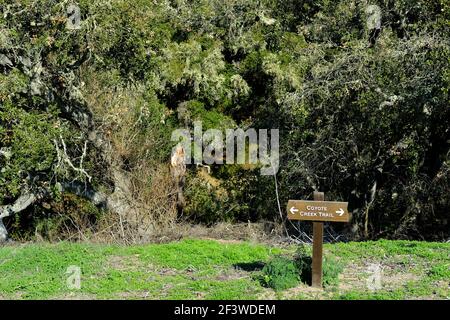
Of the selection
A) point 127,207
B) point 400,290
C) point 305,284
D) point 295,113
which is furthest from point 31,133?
point 400,290

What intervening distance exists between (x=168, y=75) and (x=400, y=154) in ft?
21.4

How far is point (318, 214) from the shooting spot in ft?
25.0

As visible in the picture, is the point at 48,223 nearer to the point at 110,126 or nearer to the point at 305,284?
the point at 110,126

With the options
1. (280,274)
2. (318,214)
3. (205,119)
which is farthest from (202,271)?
(205,119)

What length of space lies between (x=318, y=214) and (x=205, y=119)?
9.25 metres

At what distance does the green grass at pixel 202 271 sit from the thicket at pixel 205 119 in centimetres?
249

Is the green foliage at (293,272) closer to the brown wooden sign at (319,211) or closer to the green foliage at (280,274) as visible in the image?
the green foliage at (280,274)

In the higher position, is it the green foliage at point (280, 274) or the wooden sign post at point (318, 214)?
the wooden sign post at point (318, 214)

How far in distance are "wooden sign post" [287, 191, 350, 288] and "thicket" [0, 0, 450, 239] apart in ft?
15.4

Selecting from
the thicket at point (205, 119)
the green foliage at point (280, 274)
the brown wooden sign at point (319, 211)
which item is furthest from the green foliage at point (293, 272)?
the thicket at point (205, 119)

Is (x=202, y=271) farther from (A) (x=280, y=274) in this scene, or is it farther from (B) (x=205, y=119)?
(B) (x=205, y=119)

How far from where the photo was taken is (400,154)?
13.2m

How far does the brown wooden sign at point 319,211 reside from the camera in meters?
7.57

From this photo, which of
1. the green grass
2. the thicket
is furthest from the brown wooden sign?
the thicket
